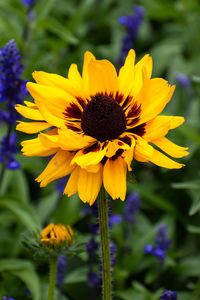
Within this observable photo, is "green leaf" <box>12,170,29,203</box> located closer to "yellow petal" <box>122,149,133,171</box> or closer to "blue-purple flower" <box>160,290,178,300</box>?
"blue-purple flower" <box>160,290,178,300</box>

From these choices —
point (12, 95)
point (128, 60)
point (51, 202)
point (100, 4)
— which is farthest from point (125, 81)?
point (100, 4)

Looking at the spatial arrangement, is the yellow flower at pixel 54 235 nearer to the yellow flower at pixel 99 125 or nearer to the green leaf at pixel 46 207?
the yellow flower at pixel 99 125

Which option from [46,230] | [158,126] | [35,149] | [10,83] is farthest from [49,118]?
[10,83]

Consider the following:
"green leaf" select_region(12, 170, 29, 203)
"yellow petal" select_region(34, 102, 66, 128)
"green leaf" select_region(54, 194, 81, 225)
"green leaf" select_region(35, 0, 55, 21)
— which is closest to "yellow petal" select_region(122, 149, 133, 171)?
"yellow petal" select_region(34, 102, 66, 128)

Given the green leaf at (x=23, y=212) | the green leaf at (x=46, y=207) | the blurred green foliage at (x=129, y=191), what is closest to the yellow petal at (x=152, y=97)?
the blurred green foliage at (x=129, y=191)

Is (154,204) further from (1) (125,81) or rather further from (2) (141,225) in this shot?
(1) (125,81)

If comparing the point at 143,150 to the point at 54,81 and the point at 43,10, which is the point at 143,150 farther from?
the point at 43,10
